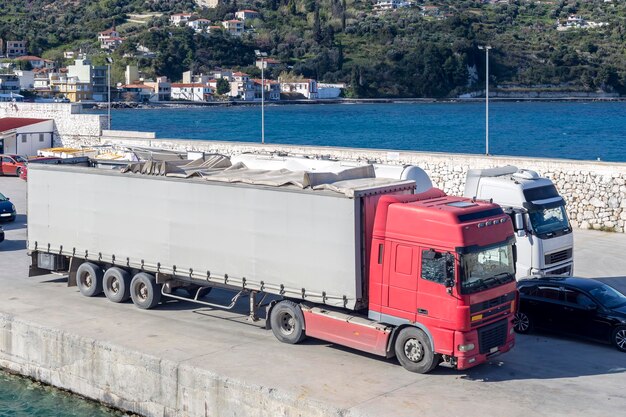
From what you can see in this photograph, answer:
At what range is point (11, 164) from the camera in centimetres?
3900

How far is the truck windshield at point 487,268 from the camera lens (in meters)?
12.9

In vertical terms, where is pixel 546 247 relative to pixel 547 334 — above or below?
above

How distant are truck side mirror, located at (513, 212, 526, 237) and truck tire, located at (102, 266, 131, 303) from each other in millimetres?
7073

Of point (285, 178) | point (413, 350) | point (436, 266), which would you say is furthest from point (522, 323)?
point (285, 178)

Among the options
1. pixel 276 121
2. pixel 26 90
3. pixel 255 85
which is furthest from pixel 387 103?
pixel 26 90

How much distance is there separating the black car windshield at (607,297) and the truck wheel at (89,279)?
867 cm

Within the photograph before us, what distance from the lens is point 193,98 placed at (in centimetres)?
18700

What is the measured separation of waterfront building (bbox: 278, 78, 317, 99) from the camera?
642 feet

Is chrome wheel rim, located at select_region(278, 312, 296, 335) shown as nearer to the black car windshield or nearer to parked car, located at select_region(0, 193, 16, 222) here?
the black car windshield

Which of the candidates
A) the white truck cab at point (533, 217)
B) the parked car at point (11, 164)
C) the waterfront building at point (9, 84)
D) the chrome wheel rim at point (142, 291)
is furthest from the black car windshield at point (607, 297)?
the waterfront building at point (9, 84)

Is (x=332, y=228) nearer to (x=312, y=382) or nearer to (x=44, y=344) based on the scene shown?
(x=312, y=382)

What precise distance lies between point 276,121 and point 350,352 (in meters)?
140

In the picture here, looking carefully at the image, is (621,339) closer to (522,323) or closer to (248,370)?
(522,323)

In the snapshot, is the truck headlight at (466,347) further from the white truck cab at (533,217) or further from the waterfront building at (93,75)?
the waterfront building at (93,75)
